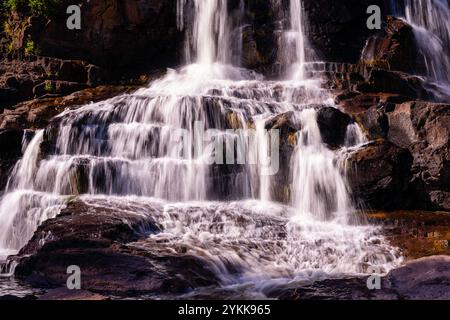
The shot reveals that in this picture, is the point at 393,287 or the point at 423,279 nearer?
the point at 393,287

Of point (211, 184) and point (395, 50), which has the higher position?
point (395, 50)

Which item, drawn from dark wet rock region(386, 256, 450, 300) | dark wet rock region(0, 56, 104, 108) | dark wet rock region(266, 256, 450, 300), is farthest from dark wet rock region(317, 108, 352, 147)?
dark wet rock region(0, 56, 104, 108)

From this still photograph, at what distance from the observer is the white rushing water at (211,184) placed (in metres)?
11.6

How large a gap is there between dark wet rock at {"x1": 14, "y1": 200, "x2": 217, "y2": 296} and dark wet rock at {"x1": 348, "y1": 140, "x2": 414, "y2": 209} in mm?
4823

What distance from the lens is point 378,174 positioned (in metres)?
13.7

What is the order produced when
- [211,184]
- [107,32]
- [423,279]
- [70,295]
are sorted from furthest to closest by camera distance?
[107,32], [211,184], [423,279], [70,295]

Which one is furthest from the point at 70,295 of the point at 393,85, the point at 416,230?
the point at 393,85

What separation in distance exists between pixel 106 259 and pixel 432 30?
16980mm

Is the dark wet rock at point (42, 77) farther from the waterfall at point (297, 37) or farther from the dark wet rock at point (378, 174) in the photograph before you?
the dark wet rock at point (378, 174)

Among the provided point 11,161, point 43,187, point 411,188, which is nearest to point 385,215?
point 411,188

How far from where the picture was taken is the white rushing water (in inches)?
458

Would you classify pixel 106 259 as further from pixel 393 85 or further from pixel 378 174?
pixel 393 85

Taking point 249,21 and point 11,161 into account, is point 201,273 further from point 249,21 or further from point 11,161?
point 249,21

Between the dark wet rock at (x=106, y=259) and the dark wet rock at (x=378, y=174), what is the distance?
4823 mm
